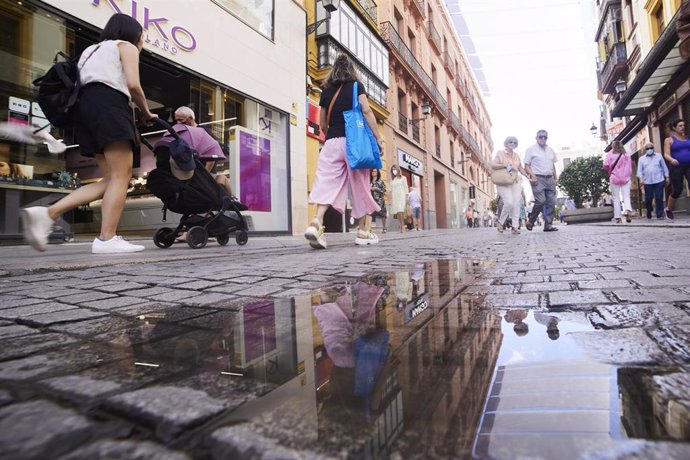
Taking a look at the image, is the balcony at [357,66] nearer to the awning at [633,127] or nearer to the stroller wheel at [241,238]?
the stroller wheel at [241,238]

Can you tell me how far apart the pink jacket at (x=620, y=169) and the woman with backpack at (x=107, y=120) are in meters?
9.48

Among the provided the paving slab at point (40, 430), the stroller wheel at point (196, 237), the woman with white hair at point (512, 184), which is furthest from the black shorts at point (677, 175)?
the paving slab at point (40, 430)

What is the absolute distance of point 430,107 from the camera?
21922 millimetres

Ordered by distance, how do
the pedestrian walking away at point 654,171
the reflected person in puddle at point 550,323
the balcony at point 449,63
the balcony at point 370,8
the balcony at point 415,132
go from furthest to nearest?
the balcony at point 449,63 < the balcony at point 415,132 < the balcony at point 370,8 < the pedestrian walking away at point 654,171 < the reflected person in puddle at point 550,323

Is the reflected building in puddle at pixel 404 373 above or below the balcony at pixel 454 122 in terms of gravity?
below

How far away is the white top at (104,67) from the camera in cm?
318

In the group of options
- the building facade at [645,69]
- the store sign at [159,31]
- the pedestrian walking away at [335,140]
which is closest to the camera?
the pedestrian walking away at [335,140]

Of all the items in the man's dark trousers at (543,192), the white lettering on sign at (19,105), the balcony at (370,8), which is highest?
the balcony at (370,8)

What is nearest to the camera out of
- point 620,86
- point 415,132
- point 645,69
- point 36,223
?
point 36,223

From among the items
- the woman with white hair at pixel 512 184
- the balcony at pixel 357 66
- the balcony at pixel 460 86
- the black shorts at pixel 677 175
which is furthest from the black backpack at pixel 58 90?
the balcony at pixel 460 86

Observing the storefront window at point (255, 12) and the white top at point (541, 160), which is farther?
the storefront window at point (255, 12)

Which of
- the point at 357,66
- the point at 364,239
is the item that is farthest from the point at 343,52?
the point at 364,239

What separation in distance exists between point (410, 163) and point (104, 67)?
1689 cm

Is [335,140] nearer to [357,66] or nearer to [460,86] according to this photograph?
[357,66]
